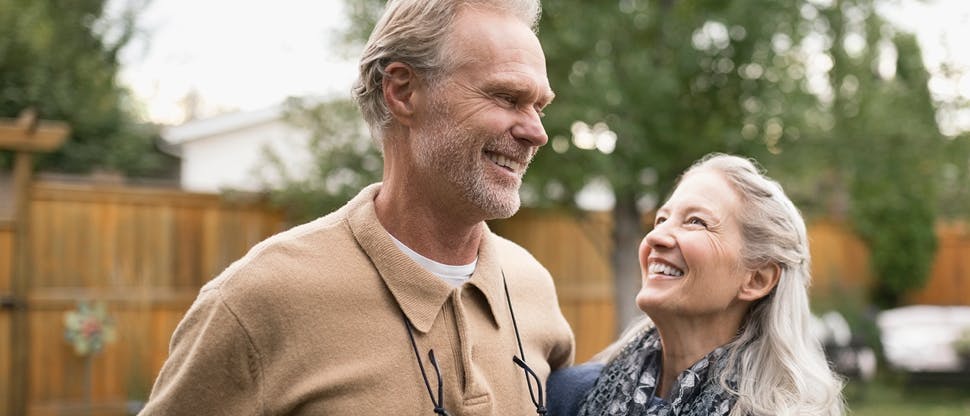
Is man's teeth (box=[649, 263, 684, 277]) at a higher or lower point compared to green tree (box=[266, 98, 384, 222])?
lower

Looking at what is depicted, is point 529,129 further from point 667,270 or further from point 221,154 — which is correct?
point 221,154

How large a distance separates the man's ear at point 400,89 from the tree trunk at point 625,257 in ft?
25.6

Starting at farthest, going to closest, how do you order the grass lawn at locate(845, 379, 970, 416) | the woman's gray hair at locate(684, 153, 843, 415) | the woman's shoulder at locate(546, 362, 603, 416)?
the grass lawn at locate(845, 379, 970, 416) → the woman's shoulder at locate(546, 362, 603, 416) → the woman's gray hair at locate(684, 153, 843, 415)

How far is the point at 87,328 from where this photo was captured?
7914 mm

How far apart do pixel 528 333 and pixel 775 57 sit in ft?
22.7

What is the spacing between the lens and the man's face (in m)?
2.01

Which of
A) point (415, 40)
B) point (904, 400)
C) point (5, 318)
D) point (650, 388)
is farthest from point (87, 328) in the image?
point (904, 400)

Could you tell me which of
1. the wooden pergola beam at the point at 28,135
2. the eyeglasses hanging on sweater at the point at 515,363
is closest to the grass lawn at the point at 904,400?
the wooden pergola beam at the point at 28,135

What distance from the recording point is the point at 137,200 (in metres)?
8.56

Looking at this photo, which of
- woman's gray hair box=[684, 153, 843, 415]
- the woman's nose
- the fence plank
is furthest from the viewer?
the fence plank

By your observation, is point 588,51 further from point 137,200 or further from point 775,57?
point 137,200

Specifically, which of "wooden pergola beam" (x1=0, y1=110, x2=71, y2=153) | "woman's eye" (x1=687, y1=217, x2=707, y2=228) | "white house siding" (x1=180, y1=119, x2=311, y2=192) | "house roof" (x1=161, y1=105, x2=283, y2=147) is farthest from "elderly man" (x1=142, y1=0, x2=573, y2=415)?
"house roof" (x1=161, y1=105, x2=283, y2=147)

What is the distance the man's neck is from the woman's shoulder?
1.85 ft

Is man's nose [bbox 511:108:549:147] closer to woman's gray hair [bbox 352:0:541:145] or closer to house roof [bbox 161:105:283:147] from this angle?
woman's gray hair [bbox 352:0:541:145]
